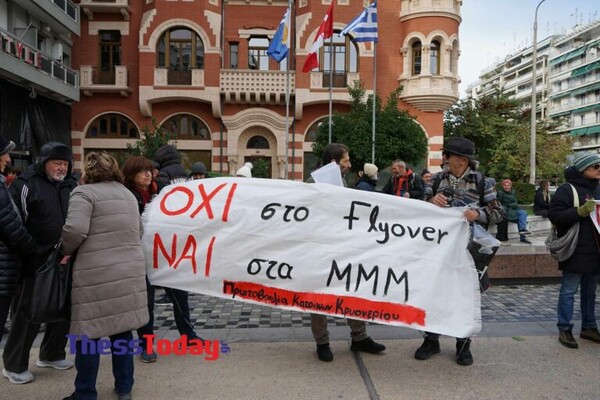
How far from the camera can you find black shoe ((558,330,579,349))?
451 cm

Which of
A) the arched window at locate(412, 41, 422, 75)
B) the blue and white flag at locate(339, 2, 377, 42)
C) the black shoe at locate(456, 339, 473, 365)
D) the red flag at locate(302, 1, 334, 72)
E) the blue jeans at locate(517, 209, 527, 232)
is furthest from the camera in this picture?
the arched window at locate(412, 41, 422, 75)

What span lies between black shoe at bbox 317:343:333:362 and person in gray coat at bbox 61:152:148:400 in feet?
5.53

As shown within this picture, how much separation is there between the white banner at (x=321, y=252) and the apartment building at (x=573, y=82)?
68.4m

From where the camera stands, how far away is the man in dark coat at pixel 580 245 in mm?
4605

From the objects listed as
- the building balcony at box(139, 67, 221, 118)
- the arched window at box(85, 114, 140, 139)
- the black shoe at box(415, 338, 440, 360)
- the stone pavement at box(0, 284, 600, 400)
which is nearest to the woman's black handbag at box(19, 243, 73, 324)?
the stone pavement at box(0, 284, 600, 400)

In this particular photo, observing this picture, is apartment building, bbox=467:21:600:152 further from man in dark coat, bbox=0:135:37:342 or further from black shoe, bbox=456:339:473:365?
man in dark coat, bbox=0:135:37:342

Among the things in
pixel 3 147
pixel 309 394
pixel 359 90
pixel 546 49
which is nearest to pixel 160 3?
pixel 359 90

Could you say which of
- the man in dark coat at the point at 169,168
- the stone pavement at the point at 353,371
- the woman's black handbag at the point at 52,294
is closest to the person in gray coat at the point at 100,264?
the woman's black handbag at the point at 52,294

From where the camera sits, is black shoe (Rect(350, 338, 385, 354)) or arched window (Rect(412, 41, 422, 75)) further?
arched window (Rect(412, 41, 422, 75))

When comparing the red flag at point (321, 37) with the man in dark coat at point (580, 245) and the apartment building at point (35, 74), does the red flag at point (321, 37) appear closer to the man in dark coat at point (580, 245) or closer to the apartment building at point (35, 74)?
the apartment building at point (35, 74)

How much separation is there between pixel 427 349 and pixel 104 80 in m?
23.7

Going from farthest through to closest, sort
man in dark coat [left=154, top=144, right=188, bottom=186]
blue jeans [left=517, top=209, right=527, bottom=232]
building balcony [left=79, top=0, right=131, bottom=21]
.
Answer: building balcony [left=79, top=0, right=131, bottom=21]
blue jeans [left=517, top=209, right=527, bottom=232]
man in dark coat [left=154, top=144, right=188, bottom=186]

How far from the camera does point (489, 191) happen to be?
4289mm

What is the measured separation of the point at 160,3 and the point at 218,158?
320 inches
